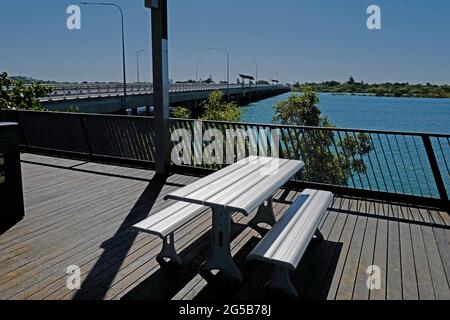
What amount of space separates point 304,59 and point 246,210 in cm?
2708

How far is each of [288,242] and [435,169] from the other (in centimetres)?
312

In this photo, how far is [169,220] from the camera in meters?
2.87

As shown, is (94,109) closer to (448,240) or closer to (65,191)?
(65,191)

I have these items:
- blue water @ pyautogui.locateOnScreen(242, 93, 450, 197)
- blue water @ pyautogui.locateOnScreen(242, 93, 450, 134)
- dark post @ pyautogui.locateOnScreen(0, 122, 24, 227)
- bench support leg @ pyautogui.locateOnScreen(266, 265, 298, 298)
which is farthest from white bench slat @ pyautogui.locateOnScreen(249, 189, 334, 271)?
blue water @ pyautogui.locateOnScreen(242, 93, 450, 134)

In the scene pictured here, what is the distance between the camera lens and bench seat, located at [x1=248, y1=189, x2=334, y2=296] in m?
2.29

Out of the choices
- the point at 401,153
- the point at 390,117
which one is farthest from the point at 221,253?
the point at 390,117

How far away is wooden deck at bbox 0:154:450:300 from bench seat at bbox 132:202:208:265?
13cm

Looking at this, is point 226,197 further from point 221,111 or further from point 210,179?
point 221,111

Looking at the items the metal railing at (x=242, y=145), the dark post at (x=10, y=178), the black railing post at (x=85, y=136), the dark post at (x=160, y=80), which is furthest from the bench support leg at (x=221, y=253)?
the black railing post at (x=85, y=136)

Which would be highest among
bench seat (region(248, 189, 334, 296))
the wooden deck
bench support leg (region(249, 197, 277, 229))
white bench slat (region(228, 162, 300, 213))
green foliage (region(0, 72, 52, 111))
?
green foliage (region(0, 72, 52, 111))

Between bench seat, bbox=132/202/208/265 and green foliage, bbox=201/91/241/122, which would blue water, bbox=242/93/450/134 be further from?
bench seat, bbox=132/202/208/265

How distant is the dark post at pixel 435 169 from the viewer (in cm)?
443
